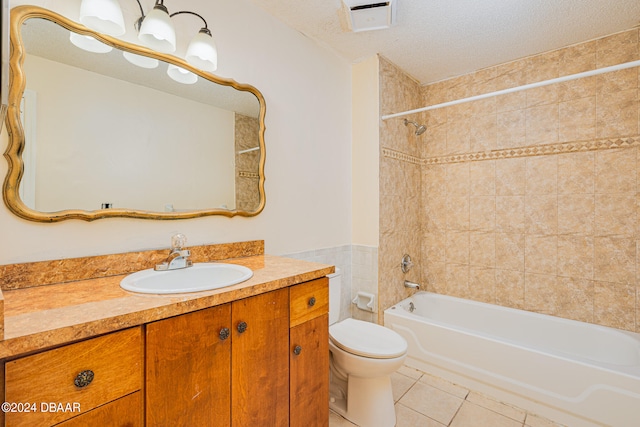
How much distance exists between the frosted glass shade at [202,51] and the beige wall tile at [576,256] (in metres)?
2.60

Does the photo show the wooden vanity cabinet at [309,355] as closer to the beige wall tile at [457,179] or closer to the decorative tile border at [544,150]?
the beige wall tile at [457,179]

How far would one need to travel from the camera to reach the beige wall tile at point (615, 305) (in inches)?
76.6

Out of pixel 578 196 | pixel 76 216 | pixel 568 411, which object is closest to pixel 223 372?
pixel 76 216

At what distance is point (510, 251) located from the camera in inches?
94.1

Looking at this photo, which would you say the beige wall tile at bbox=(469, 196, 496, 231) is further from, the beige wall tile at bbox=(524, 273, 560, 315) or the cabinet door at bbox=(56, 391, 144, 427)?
the cabinet door at bbox=(56, 391, 144, 427)

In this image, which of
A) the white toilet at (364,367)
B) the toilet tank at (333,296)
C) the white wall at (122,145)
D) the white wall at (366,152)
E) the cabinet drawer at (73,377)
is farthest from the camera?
the white wall at (366,152)

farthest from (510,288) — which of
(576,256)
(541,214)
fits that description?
(541,214)

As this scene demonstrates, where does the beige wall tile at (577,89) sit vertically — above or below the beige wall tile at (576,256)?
above

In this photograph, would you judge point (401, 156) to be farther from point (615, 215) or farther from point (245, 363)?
point (245, 363)

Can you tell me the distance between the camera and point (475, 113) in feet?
8.38

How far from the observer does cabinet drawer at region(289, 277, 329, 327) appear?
3.90 ft

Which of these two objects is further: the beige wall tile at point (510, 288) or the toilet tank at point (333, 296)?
the beige wall tile at point (510, 288)

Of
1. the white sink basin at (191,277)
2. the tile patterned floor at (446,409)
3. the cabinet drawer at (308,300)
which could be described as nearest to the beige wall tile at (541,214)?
the tile patterned floor at (446,409)

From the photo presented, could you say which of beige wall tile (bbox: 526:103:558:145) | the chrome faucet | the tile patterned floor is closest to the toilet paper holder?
the tile patterned floor
